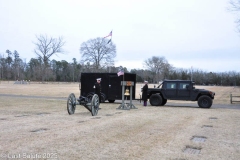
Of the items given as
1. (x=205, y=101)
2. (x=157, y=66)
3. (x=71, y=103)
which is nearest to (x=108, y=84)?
(x=205, y=101)

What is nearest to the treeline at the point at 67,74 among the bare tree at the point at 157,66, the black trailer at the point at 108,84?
the bare tree at the point at 157,66

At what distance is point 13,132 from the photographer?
834cm

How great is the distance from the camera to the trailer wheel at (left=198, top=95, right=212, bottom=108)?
745 inches

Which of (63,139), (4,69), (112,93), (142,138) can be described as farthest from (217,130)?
(4,69)

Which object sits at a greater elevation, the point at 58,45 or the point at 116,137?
the point at 58,45

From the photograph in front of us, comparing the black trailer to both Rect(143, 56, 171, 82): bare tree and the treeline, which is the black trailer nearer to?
the treeline

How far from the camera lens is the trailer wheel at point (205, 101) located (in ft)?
62.1

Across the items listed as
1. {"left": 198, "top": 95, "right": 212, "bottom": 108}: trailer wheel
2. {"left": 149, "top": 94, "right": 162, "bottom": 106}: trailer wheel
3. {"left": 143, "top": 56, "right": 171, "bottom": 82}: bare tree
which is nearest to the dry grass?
{"left": 198, "top": 95, "right": 212, "bottom": 108}: trailer wheel

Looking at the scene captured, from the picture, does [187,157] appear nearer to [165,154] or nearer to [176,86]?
[165,154]

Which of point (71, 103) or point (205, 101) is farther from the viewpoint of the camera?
point (205, 101)

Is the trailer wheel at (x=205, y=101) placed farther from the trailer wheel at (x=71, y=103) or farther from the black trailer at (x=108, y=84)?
the trailer wheel at (x=71, y=103)

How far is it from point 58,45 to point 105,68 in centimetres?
1568

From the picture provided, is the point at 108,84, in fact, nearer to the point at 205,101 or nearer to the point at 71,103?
the point at 205,101

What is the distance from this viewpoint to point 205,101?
19.0 m
